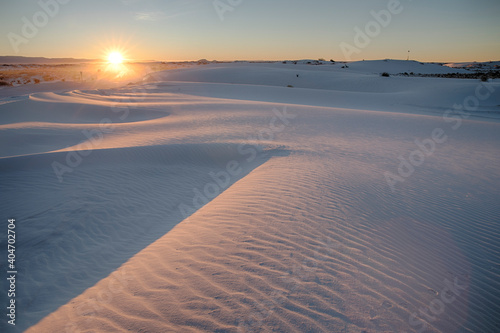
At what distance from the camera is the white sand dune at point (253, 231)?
279 cm

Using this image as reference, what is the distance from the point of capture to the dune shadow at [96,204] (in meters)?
4.06

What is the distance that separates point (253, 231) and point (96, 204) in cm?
412

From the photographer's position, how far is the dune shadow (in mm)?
4059

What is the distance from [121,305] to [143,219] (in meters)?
3.07

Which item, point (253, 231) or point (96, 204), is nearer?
point (253, 231)

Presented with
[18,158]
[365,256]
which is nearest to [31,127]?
[18,158]

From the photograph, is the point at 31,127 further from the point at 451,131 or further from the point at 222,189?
the point at 451,131

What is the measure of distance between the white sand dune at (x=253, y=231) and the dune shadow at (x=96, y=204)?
0.04 meters

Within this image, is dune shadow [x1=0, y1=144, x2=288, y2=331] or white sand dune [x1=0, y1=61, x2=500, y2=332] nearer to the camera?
white sand dune [x1=0, y1=61, x2=500, y2=332]

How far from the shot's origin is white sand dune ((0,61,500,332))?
2.79m

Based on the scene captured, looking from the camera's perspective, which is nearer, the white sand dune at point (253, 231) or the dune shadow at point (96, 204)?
the white sand dune at point (253, 231)

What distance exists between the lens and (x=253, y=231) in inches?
161

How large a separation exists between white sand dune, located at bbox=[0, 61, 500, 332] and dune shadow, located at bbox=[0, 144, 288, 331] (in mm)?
36

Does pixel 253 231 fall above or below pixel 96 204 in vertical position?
below
